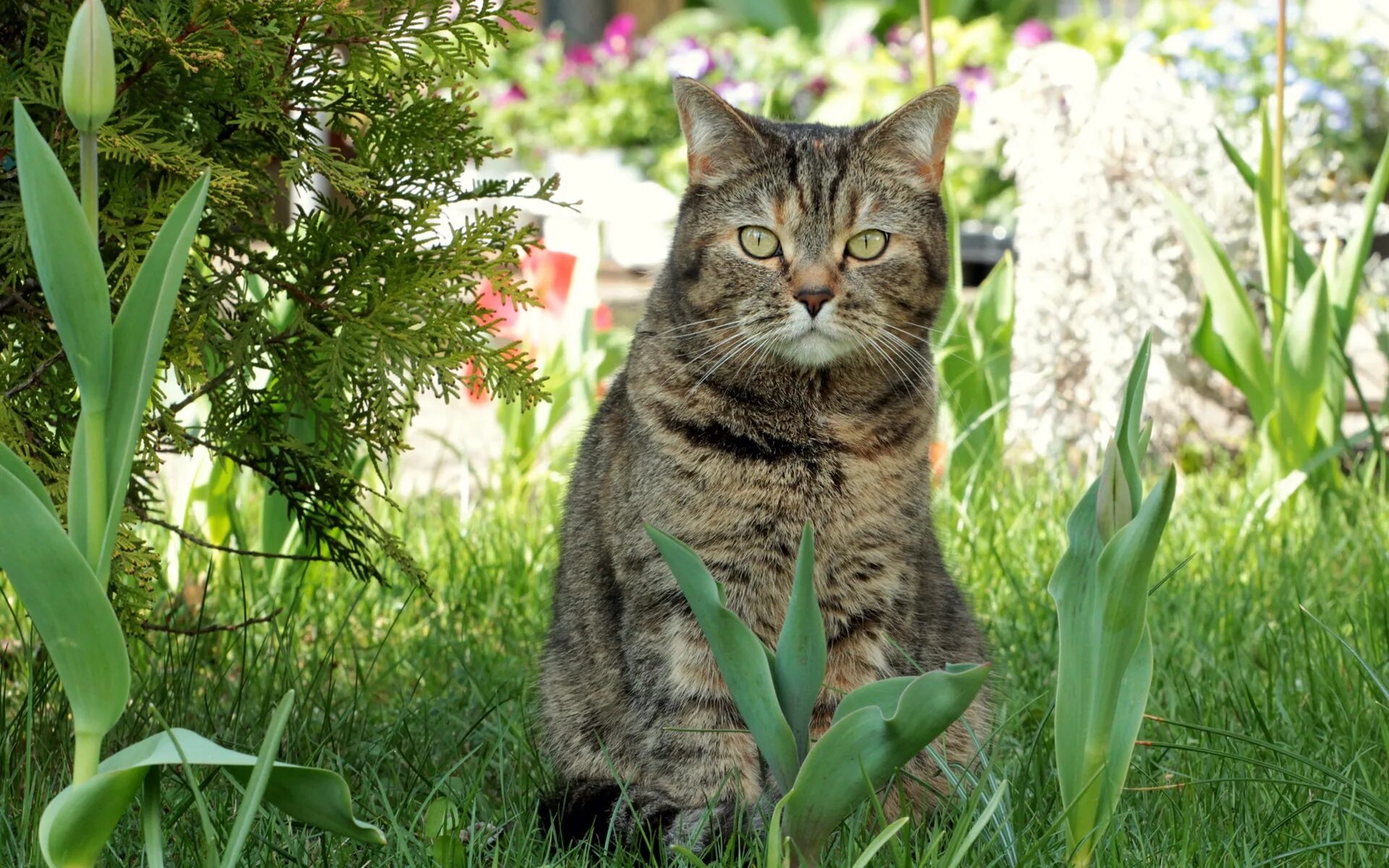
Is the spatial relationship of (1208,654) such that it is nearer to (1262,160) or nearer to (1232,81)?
(1262,160)

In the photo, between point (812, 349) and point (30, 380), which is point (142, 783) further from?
point (812, 349)

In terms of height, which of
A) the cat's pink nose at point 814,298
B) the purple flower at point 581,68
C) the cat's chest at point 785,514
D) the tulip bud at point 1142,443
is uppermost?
the purple flower at point 581,68

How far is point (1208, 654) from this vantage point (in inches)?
90.4

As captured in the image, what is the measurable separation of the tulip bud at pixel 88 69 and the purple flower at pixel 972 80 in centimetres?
616

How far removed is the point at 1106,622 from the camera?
4.25 feet

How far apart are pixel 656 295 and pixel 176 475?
8.19ft

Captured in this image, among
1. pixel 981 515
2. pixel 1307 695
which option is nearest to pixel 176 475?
pixel 981 515

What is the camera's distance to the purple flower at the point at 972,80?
23.4 feet

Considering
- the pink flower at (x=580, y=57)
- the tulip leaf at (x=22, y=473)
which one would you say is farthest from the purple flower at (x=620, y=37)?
the tulip leaf at (x=22, y=473)

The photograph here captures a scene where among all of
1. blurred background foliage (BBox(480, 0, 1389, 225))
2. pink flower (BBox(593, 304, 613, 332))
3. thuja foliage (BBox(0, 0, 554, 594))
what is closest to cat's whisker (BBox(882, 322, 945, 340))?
thuja foliage (BBox(0, 0, 554, 594))

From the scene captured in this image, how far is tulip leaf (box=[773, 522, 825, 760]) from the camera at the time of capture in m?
1.35

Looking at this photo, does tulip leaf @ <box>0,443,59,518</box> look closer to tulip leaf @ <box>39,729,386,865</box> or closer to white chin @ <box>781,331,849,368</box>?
tulip leaf @ <box>39,729,386,865</box>

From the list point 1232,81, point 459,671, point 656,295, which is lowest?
point 459,671

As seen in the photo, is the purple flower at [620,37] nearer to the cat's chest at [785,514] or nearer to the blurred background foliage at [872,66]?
the blurred background foliage at [872,66]
